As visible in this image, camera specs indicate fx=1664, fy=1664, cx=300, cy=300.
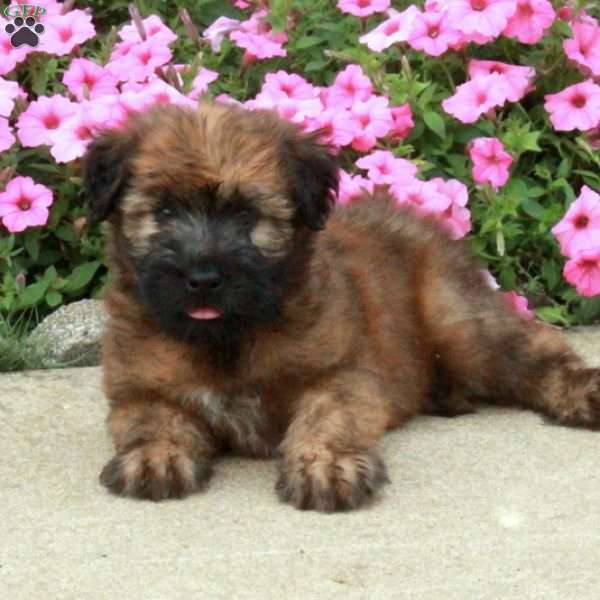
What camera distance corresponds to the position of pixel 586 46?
6875mm

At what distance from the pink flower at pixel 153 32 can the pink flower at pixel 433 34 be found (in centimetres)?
100

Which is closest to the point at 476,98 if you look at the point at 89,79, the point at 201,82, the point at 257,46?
the point at 257,46

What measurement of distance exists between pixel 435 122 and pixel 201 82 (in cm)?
95

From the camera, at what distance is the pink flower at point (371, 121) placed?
256 inches

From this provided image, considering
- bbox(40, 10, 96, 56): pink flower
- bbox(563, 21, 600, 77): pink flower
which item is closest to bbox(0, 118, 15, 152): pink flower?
bbox(40, 10, 96, 56): pink flower

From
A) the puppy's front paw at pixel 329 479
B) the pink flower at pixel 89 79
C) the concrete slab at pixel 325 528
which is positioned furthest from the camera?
the pink flower at pixel 89 79

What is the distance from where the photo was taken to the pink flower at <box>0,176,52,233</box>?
21.0 ft

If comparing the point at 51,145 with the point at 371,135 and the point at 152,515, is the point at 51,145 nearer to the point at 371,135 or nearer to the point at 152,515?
the point at 371,135

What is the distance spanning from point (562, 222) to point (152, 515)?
2.63 metres

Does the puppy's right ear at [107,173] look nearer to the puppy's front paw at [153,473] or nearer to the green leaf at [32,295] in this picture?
the puppy's front paw at [153,473]

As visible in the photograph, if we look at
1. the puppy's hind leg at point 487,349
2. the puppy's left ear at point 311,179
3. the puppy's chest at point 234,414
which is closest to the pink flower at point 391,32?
the puppy's hind leg at point 487,349

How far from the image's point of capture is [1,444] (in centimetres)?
516

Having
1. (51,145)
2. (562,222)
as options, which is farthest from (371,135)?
(51,145)

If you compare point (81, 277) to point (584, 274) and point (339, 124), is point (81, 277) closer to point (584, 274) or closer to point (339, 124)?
point (339, 124)
